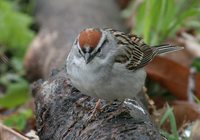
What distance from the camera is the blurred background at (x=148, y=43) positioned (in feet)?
17.5

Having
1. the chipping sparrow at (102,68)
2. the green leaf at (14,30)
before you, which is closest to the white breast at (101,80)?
the chipping sparrow at (102,68)

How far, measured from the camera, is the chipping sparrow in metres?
3.95

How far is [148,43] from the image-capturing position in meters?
5.82

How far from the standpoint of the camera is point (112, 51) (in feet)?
13.7

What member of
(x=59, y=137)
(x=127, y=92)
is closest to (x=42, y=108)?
(x=59, y=137)

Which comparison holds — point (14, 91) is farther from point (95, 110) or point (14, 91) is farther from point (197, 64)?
point (95, 110)

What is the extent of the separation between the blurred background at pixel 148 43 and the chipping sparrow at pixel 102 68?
18.2 inches

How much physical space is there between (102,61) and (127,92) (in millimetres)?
246

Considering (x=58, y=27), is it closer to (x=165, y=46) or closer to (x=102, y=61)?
(x=165, y=46)

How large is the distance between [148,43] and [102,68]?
1.84 meters

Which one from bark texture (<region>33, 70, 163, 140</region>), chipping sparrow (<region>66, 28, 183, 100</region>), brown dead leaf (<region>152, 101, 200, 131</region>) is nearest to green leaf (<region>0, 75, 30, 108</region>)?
bark texture (<region>33, 70, 163, 140</region>)

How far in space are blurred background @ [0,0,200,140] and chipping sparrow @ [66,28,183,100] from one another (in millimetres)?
463

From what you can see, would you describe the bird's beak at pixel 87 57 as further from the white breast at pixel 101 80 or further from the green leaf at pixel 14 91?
the green leaf at pixel 14 91

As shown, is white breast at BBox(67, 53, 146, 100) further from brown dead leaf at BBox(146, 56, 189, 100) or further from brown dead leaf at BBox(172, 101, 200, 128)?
brown dead leaf at BBox(146, 56, 189, 100)
